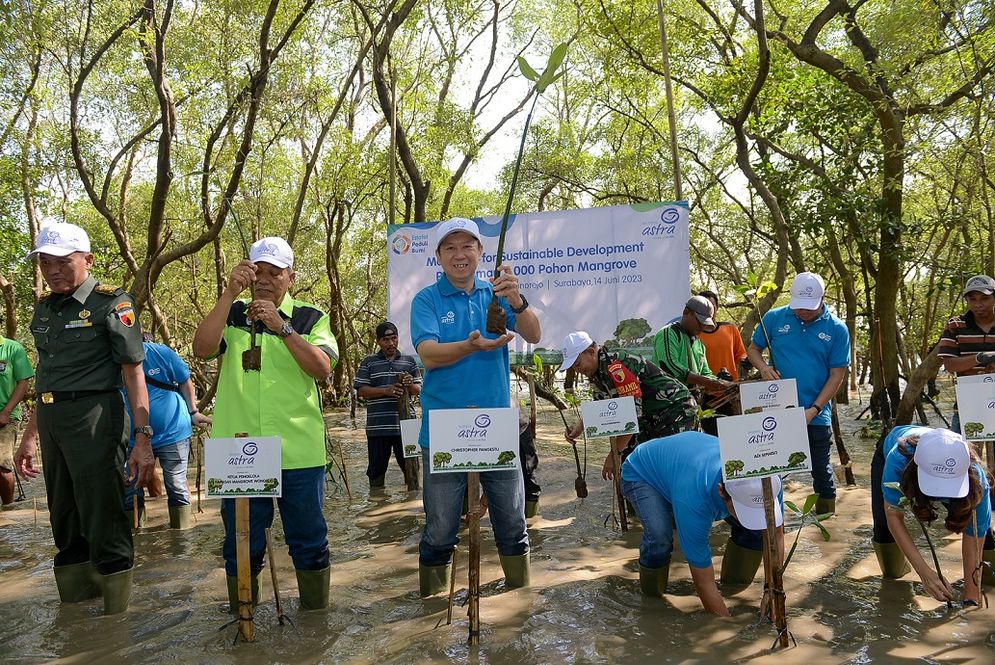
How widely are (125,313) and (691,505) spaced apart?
3045 mm

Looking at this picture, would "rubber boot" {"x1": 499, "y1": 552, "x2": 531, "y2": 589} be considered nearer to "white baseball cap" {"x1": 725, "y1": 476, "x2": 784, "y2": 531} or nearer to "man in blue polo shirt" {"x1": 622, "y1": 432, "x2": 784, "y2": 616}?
"man in blue polo shirt" {"x1": 622, "y1": 432, "x2": 784, "y2": 616}

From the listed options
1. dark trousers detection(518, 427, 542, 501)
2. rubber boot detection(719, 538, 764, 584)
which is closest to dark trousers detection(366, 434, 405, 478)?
dark trousers detection(518, 427, 542, 501)

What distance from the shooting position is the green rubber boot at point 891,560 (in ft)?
13.9

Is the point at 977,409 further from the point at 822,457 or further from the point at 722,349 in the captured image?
the point at 722,349

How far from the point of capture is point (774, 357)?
571cm

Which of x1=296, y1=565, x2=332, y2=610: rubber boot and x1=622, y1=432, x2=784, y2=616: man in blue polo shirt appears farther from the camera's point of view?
x1=296, y1=565, x2=332, y2=610: rubber boot

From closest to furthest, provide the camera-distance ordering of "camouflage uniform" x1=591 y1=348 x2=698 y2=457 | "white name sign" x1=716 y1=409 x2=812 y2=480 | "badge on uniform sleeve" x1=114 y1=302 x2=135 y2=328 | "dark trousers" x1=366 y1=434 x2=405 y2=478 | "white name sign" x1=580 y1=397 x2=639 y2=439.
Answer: "white name sign" x1=716 y1=409 x2=812 y2=480 → "badge on uniform sleeve" x1=114 y1=302 x2=135 y2=328 → "white name sign" x1=580 y1=397 x2=639 y2=439 → "camouflage uniform" x1=591 y1=348 x2=698 y2=457 → "dark trousers" x1=366 y1=434 x2=405 y2=478

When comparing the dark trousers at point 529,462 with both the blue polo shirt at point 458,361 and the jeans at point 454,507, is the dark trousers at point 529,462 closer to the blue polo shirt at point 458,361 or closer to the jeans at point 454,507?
the jeans at point 454,507

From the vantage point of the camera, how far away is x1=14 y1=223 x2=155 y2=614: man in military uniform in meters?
3.88

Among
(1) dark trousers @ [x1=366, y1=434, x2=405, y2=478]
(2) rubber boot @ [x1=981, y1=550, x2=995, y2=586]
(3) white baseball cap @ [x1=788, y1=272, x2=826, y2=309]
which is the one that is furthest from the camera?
(1) dark trousers @ [x1=366, y1=434, x2=405, y2=478]

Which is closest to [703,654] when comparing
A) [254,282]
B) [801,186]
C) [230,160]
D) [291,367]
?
[291,367]

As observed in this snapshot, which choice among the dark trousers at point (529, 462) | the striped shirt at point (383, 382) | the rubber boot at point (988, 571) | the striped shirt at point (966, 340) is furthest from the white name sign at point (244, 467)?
the striped shirt at point (966, 340)

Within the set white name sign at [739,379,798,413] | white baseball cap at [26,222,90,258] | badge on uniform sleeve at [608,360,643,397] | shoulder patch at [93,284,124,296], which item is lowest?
white name sign at [739,379,798,413]

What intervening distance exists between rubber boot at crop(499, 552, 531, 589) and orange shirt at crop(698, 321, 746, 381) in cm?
329
